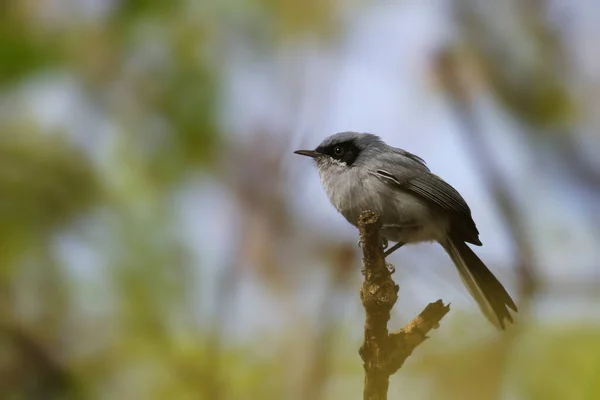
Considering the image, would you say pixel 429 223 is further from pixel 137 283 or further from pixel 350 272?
pixel 137 283

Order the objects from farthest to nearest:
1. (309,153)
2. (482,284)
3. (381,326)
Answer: (309,153)
(482,284)
(381,326)

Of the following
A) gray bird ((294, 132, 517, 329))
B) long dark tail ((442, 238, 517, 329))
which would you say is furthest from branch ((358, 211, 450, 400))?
gray bird ((294, 132, 517, 329))

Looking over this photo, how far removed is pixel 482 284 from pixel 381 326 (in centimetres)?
124

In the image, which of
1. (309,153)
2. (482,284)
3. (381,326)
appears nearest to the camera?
(381,326)

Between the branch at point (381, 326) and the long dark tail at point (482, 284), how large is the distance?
0.78 metres

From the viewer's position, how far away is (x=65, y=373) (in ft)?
11.9

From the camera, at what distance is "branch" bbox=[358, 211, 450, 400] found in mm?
2033

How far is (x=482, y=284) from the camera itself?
10.9 ft

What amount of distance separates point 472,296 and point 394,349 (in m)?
1.22

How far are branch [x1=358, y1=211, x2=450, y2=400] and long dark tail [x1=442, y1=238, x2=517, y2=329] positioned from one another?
2.57ft

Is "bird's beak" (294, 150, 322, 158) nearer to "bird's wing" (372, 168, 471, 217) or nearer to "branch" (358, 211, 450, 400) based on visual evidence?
"bird's wing" (372, 168, 471, 217)

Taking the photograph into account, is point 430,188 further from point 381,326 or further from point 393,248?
point 381,326

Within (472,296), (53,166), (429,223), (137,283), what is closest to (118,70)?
(53,166)

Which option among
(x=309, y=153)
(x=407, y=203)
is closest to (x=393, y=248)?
(x=407, y=203)
